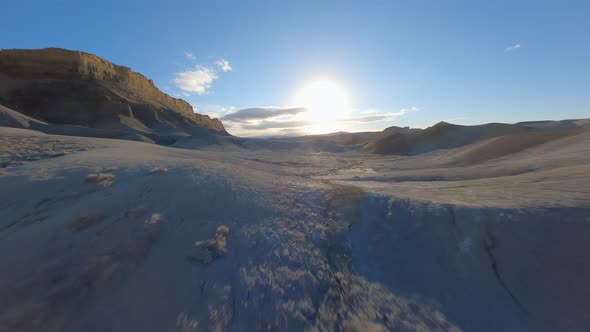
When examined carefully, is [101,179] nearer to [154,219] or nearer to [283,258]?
[154,219]

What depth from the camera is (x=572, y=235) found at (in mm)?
2281

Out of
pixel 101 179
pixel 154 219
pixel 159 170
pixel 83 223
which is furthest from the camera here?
pixel 159 170

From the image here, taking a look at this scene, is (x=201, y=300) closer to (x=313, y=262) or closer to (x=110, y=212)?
(x=313, y=262)

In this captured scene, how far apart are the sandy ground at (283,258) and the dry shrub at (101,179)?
24 mm

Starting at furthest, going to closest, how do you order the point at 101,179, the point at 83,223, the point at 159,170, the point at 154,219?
the point at 159,170 → the point at 101,179 → the point at 154,219 → the point at 83,223

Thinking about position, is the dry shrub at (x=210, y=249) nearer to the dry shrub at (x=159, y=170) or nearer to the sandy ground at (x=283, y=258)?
the sandy ground at (x=283, y=258)

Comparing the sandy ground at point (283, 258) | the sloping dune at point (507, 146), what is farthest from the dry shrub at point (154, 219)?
the sloping dune at point (507, 146)

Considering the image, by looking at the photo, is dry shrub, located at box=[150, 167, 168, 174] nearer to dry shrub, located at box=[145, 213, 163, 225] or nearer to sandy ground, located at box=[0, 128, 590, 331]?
sandy ground, located at box=[0, 128, 590, 331]

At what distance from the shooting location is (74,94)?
82.4 ft

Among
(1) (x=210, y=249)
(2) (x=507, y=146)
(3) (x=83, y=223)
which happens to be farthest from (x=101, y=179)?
(2) (x=507, y=146)

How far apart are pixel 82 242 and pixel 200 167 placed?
2303 mm

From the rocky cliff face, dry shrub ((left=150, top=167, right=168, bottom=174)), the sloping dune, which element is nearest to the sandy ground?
dry shrub ((left=150, top=167, right=168, bottom=174))

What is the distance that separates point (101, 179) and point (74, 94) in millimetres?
29758

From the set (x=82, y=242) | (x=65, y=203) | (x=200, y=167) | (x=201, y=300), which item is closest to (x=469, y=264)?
(x=201, y=300)
